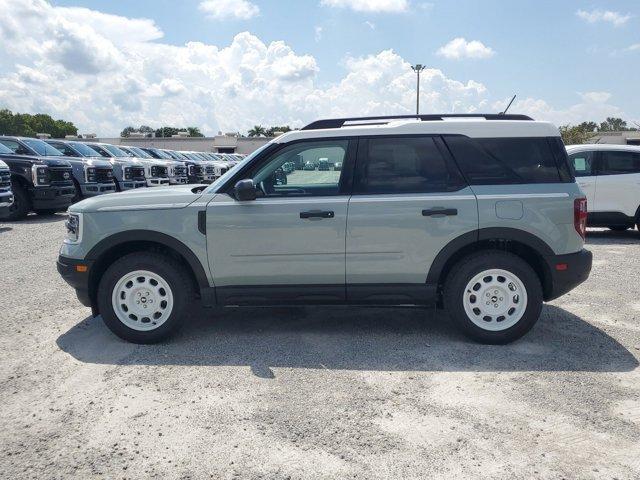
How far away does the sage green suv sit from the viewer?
4.52 m

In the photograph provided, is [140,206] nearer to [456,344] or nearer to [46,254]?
[456,344]

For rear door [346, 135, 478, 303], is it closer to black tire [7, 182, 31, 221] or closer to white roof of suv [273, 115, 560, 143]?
white roof of suv [273, 115, 560, 143]

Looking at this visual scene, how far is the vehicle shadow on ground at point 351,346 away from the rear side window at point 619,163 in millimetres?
5698

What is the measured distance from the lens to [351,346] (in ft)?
15.2

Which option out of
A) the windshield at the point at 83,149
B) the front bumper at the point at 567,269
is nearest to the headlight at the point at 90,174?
the windshield at the point at 83,149

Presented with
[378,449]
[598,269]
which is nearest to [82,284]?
[378,449]

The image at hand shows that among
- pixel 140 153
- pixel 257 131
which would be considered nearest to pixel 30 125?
pixel 257 131

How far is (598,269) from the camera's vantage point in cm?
759

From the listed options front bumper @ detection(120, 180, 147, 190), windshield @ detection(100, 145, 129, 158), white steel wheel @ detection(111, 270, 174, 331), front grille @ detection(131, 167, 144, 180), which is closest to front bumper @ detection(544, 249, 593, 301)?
white steel wheel @ detection(111, 270, 174, 331)

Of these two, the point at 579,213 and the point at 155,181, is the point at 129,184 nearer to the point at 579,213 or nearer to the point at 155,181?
the point at 155,181

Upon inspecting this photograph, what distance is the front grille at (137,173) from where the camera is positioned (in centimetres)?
1700

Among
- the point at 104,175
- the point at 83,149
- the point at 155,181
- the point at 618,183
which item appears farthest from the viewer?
the point at 155,181

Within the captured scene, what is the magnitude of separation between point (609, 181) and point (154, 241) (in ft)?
28.2

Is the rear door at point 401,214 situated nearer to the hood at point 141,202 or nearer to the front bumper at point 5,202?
the hood at point 141,202
